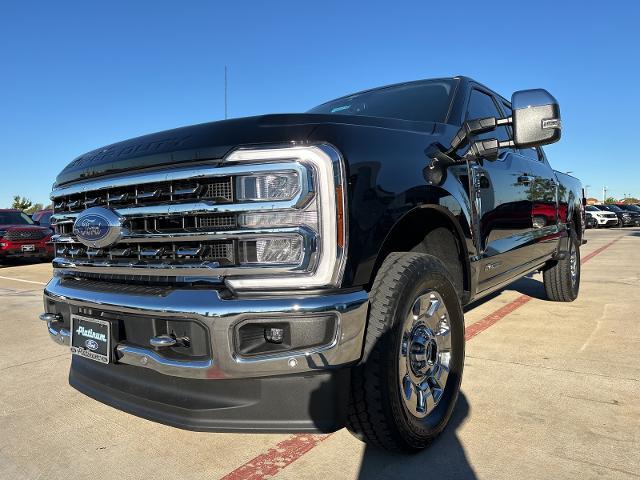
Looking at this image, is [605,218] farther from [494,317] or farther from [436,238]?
[436,238]

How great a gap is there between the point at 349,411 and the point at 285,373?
40 cm

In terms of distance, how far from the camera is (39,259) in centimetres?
1451

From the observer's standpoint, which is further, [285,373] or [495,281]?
[495,281]

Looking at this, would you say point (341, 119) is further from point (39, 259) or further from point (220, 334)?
point (39, 259)

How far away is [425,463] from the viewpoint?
7.13 feet

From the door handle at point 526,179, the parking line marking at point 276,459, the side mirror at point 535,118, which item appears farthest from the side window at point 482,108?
the parking line marking at point 276,459

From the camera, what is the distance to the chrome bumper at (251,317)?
5.79ft

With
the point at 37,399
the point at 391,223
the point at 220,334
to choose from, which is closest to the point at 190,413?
the point at 220,334

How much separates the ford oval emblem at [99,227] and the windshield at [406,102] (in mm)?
1791

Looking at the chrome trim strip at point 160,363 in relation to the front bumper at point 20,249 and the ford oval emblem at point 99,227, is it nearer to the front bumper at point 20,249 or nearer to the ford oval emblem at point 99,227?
the ford oval emblem at point 99,227

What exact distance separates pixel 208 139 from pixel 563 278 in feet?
15.7

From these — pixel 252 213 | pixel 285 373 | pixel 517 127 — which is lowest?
pixel 285 373

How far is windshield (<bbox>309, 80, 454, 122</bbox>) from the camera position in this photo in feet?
10.3

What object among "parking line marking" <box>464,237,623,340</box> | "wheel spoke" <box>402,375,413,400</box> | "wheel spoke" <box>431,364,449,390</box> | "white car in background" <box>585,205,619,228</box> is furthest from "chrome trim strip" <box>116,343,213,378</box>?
"white car in background" <box>585,205,619,228</box>
